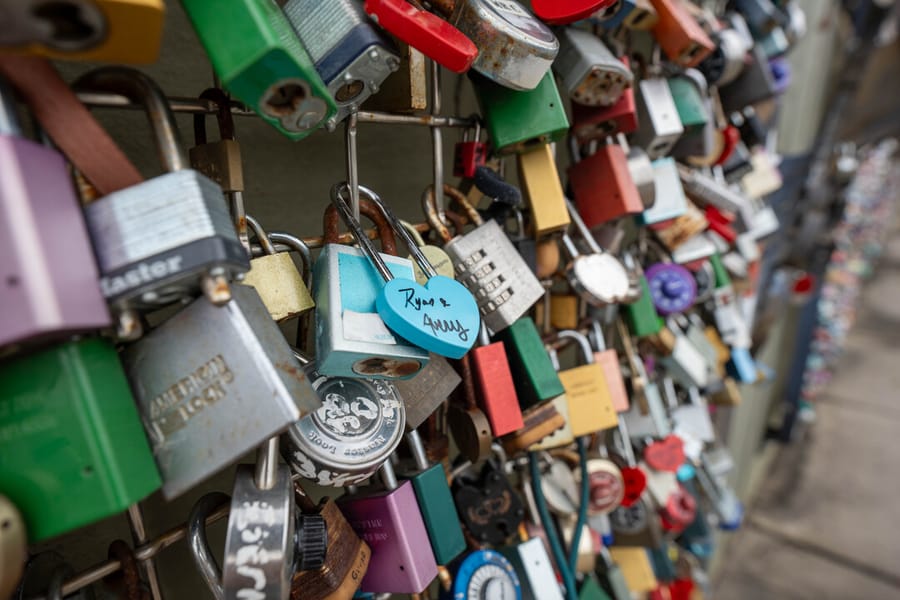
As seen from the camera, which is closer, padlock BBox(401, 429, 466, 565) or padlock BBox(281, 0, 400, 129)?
padlock BBox(281, 0, 400, 129)

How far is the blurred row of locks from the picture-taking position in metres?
0.29

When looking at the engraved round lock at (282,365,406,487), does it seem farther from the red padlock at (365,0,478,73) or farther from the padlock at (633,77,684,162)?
the padlock at (633,77,684,162)

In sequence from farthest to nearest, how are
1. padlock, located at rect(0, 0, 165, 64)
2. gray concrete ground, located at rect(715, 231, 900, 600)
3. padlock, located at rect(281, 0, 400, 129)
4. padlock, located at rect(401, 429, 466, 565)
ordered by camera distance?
gray concrete ground, located at rect(715, 231, 900, 600) → padlock, located at rect(401, 429, 466, 565) → padlock, located at rect(281, 0, 400, 129) → padlock, located at rect(0, 0, 165, 64)

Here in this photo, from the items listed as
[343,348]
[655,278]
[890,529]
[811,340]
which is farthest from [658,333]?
[811,340]

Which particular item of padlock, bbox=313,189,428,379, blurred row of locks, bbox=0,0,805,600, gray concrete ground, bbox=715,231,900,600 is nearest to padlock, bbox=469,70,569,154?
blurred row of locks, bbox=0,0,805,600

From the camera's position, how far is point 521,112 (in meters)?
0.54

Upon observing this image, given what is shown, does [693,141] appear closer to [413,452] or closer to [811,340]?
[413,452]

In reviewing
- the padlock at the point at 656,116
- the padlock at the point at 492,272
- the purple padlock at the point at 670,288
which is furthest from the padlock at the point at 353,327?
the purple padlock at the point at 670,288

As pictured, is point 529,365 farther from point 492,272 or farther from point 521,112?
point 521,112

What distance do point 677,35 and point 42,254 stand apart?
2.53 ft

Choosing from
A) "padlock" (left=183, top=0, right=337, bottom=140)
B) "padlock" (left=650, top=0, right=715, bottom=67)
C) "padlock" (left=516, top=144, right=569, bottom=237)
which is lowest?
"padlock" (left=516, top=144, right=569, bottom=237)

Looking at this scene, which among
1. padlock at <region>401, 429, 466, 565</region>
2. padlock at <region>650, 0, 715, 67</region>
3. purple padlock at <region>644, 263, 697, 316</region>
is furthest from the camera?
purple padlock at <region>644, 263, 697, 316</region>

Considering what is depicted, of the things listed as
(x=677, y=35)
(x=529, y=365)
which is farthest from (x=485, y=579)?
(x=677, y=35)

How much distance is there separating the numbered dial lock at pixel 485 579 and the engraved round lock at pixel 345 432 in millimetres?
247
